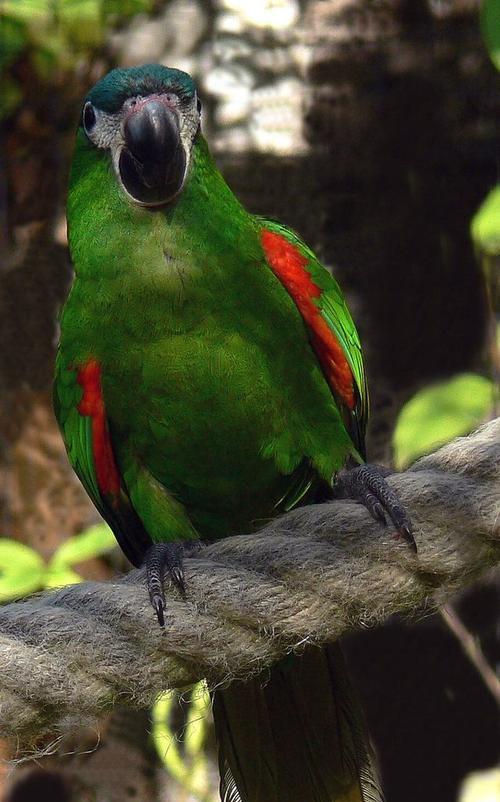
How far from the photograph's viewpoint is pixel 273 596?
39.3 inches

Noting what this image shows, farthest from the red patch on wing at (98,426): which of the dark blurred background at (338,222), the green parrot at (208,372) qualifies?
the dark blurred background at (338,222)

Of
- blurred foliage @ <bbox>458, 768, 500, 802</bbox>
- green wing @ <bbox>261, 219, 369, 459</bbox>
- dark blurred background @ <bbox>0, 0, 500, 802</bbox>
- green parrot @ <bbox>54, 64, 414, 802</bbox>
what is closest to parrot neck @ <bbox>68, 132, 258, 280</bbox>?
green parrot @ <bbox>54, 64, 414, 802</bbox>

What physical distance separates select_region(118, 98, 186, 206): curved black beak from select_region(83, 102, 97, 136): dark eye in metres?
0.09

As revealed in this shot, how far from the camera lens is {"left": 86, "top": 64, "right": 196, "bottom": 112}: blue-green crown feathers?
134cm

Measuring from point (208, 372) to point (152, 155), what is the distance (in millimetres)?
303

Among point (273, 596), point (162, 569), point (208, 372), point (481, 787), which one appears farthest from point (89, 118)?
point (481, 787)

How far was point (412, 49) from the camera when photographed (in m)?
2.20

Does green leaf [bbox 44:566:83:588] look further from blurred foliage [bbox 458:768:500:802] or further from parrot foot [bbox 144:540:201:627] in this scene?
blurred foliage [bbox 458:768:500:802]

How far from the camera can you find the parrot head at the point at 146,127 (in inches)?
50.9

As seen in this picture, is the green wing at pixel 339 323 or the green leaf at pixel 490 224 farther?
the green leaf at pixel 490 224

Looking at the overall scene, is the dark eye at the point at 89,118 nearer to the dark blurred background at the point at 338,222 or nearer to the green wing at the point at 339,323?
the green wing at the point at 339,323

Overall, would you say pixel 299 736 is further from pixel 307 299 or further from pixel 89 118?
pixel 89 118

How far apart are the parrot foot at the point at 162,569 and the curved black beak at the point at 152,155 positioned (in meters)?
0.46

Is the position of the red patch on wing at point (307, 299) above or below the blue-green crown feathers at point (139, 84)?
below
